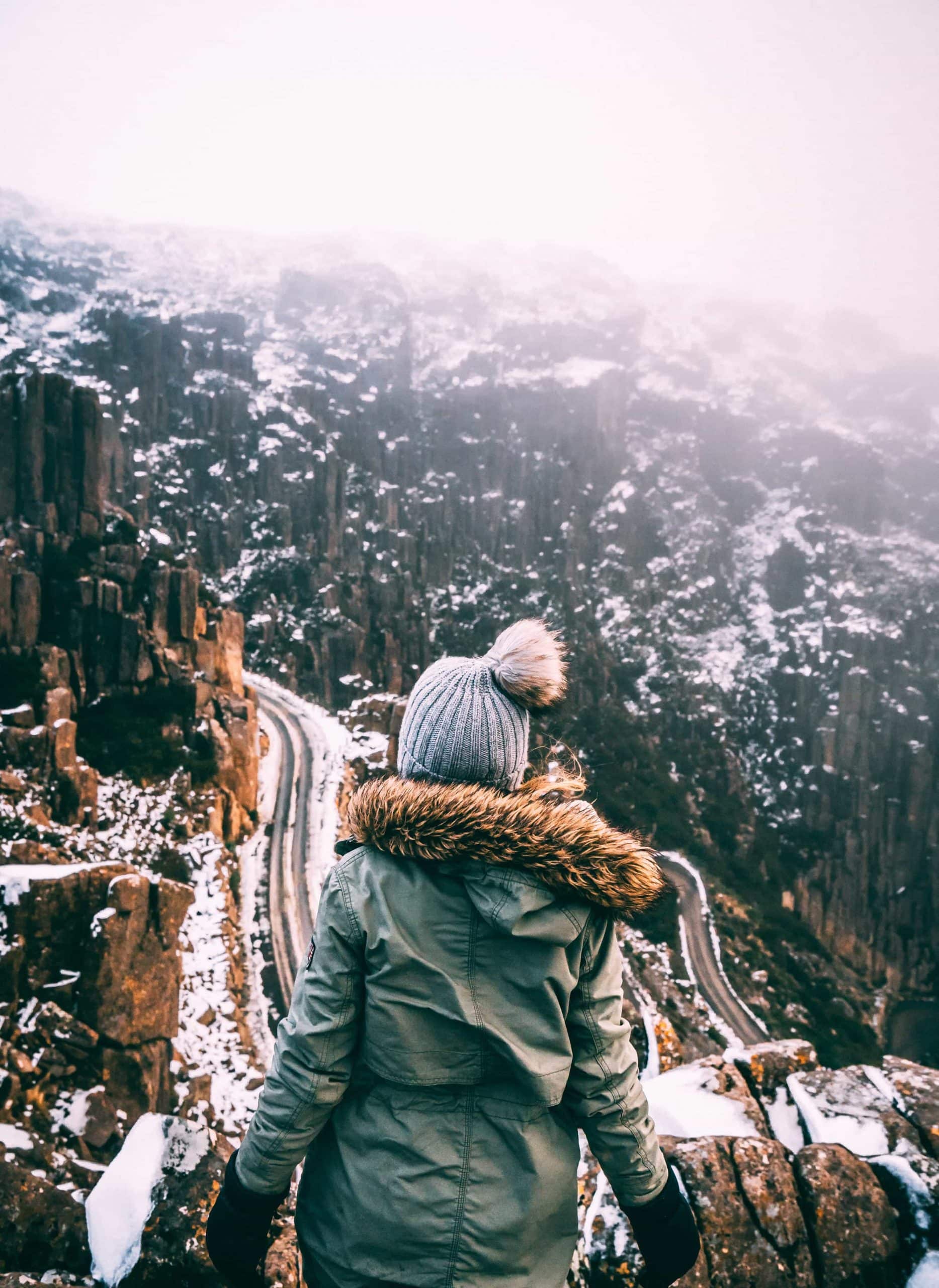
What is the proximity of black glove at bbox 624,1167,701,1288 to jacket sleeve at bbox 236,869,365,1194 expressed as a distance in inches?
46.8

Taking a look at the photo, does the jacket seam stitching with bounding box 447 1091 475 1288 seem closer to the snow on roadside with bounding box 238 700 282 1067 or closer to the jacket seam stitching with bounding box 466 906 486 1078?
the jacket seam stitching with bounding box 466 906 486 1078

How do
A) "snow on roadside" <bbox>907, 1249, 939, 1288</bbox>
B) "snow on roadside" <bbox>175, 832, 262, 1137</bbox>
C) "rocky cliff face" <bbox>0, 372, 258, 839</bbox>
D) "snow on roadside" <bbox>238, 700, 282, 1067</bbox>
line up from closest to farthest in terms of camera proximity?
"snow on roadside" <bbox>907, 1249, 939, 1288</bbox> → "snow on roadside" <bbox>175, 832, 262, 1137</bbox> → "snow on roadside" <bbox>238, 700, 282, 1067</bbox> → "rocky cliff face" <bbox>0, 372, 258, 839</bbox>

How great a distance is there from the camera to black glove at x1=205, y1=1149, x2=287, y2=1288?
212cm

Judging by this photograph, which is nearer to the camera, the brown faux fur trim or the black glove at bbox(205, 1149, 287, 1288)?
the brown faux fur trim

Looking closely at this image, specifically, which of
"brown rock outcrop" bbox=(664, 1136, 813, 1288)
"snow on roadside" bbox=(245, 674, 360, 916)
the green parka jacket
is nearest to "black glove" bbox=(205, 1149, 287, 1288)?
the green parka jacket

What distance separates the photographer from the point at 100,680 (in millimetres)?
21062

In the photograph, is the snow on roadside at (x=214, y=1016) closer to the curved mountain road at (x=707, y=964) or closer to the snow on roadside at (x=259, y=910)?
the snow on roadside at (x=259, y=910)

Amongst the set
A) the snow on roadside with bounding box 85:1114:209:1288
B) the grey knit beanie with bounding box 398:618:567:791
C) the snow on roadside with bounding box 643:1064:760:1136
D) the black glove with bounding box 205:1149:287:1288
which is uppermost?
the grey knit beanie with bounding box 398:618:567:791

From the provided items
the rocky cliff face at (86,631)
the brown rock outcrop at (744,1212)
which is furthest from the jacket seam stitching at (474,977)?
the rocky cliff face at (86,631)

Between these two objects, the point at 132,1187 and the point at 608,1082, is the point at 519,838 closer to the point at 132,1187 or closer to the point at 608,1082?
the point at 608,1082

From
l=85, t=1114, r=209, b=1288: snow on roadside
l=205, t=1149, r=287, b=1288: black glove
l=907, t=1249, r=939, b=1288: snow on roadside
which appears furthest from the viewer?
l=85, t=1114, r=209, b=1288: snow on roadside

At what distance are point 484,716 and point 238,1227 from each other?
6.53 ft

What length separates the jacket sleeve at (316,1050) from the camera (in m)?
1.98

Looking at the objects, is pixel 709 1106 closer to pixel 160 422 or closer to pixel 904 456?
pixel 160 422
